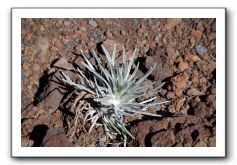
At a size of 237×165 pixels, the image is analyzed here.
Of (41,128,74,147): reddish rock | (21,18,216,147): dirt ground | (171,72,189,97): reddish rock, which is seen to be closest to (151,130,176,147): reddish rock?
(21,18,216,147): dirt ground

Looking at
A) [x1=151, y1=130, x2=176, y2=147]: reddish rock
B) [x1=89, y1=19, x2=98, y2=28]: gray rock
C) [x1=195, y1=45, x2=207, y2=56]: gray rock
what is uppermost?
[x1=89, y1=19, x2=98, y2=28]: gray rock

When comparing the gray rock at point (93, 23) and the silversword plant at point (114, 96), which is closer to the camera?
the silversword plant at point (114, 96)

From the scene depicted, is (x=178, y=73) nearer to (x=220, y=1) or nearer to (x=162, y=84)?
(x=162, y=84)

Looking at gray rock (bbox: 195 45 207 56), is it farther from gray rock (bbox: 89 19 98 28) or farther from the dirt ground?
gray rock (bbox: 89 19 98 28)

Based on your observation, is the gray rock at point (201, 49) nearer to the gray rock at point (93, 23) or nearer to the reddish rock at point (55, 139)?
the gray rock at point (93, 23)

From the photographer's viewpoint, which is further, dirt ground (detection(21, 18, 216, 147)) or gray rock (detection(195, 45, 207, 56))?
gray rock (detection(195, 45, 207, 56))

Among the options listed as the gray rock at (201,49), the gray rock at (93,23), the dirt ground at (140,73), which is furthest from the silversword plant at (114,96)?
the gray rock at (201,49)

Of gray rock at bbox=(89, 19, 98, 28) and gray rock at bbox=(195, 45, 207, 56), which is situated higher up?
gray rock at bbox=(89, 19, 98, 28)

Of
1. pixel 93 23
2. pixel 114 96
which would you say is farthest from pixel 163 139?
pixel 93 23
